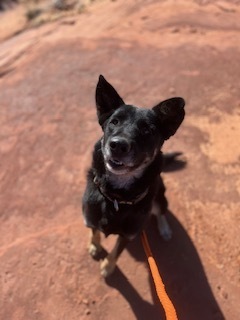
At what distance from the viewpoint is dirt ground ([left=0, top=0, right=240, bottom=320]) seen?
415 cm

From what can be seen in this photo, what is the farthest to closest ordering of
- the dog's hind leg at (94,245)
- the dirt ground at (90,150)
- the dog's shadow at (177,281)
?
the dog's hind leg at (94,245)
the dirt ground at (90,150)
the dog's shadow at (177,281)

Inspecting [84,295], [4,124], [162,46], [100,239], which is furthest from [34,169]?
[162,46]

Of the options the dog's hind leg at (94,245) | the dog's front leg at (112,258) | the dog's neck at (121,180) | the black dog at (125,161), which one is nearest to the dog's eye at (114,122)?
the black dog at (125,161)

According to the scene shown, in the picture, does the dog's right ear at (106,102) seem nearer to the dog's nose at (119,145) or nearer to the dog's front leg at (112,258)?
the dog's nose at (119,145)

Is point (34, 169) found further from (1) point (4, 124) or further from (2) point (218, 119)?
(2) point (218, 119)

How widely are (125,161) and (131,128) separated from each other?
280 millimetres

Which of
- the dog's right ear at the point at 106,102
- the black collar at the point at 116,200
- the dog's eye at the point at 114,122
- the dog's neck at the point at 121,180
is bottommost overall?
the black collar at the point at 116,200

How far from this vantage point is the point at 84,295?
4.11 m

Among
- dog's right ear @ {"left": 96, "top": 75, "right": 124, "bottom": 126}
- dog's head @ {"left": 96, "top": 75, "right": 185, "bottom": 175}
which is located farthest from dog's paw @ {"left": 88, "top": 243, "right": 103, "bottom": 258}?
dog's right ear @ {"left": 96, "top": 75, "right": 124, "bottom": 126}

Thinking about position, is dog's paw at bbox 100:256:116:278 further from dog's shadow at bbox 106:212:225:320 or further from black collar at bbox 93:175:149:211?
black collar at bbox 93:175:149:211

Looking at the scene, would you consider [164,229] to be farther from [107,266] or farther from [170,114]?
[170,114]

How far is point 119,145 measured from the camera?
3152mm

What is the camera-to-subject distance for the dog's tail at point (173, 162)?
4.87m

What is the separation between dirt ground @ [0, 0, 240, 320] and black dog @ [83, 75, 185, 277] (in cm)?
67
